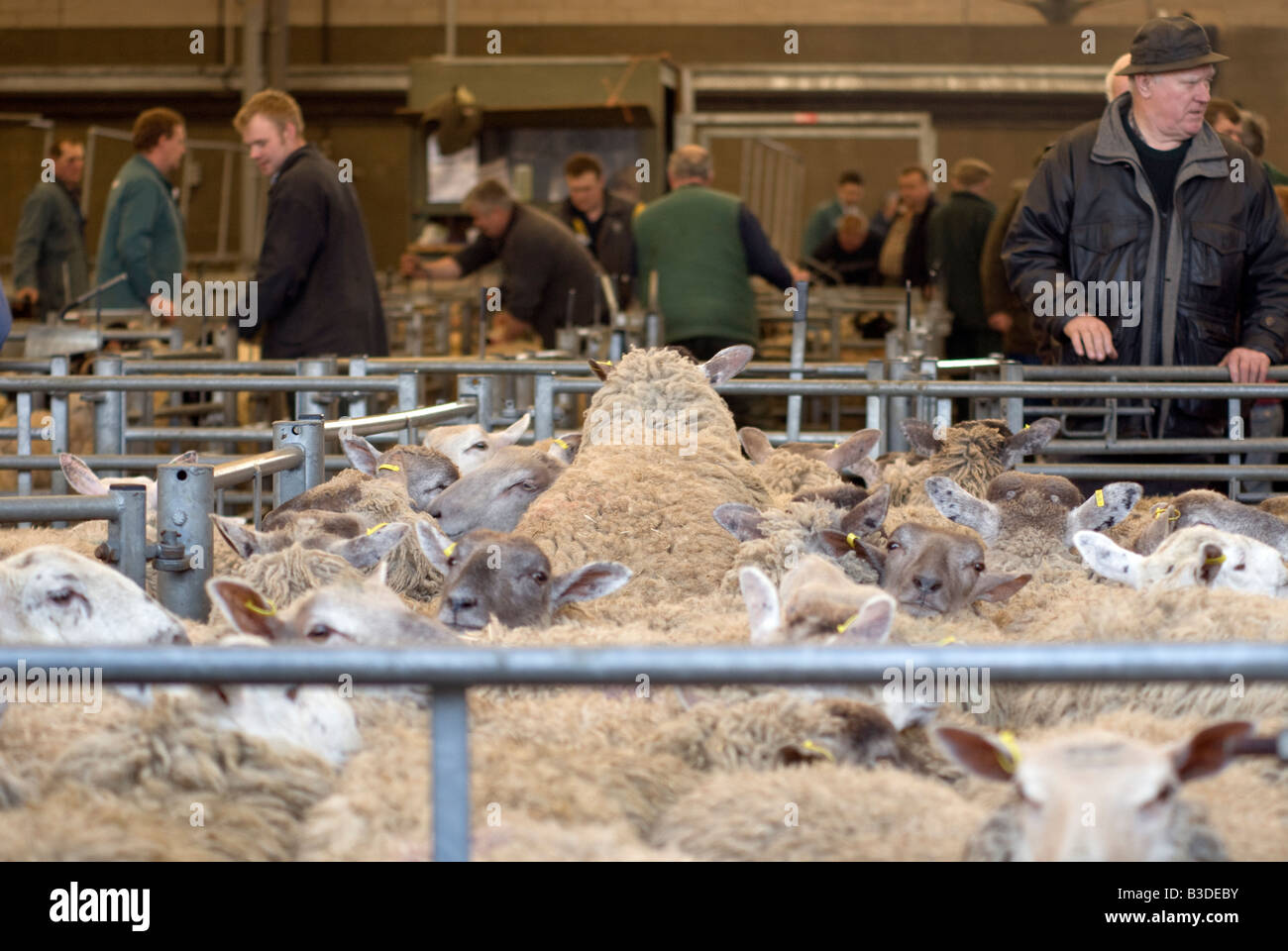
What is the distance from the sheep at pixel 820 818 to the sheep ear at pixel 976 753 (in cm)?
8

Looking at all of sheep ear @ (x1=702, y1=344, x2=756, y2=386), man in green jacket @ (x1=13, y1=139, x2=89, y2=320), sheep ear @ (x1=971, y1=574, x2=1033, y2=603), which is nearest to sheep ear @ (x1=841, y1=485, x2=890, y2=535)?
sheep ear @ (x1=971, y1=574, x2=1033, y2=603)

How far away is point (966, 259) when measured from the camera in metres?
7.56

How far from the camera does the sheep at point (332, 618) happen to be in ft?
5.95

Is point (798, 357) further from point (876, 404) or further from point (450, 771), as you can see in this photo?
point (450, 771)

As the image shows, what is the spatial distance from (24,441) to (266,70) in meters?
11.2

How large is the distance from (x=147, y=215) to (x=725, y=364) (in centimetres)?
433

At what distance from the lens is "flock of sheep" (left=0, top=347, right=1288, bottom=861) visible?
144 cm

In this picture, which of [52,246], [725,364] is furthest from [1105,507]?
[52,246]

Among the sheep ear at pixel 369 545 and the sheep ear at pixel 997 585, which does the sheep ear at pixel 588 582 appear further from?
the sheep ear at pixel 997 585

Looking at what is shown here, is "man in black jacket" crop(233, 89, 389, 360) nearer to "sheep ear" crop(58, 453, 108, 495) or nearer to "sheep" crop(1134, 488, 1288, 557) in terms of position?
"sheep ear" crop(58, 453, 108, 495)

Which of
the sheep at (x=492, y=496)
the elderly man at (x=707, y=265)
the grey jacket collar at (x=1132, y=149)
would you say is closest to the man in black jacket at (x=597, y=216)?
the elderly man at (x=707, y=265)

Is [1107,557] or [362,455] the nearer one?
[1107,557]
